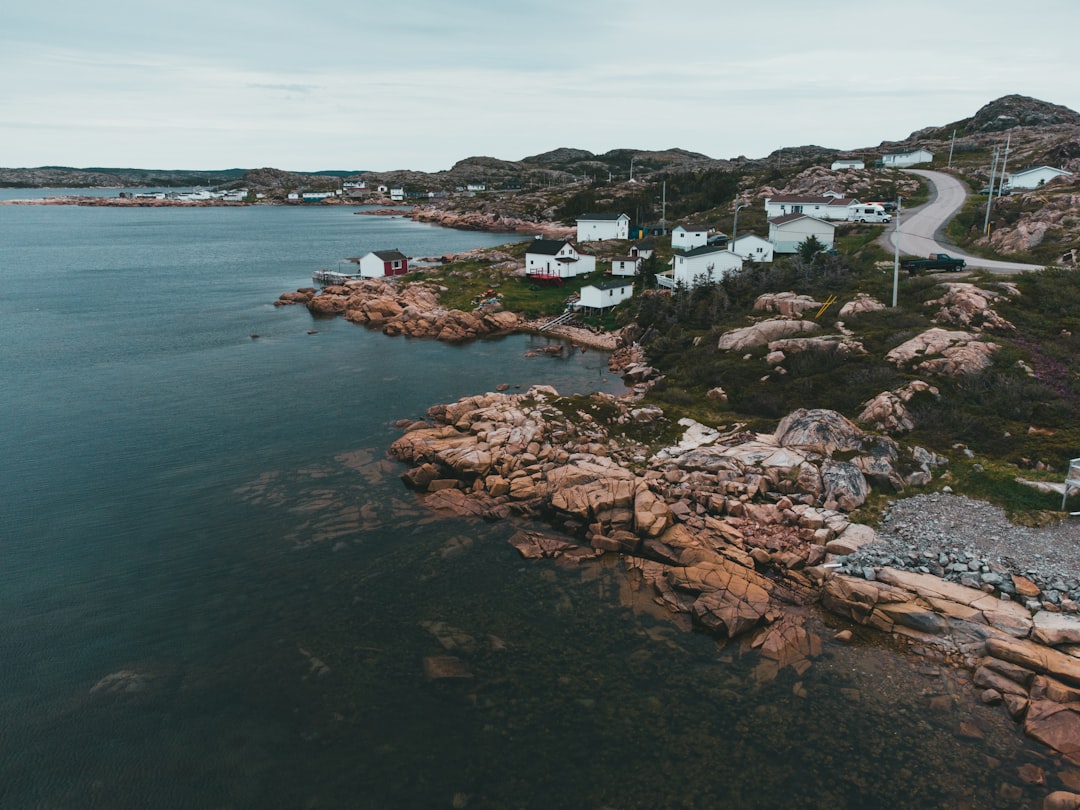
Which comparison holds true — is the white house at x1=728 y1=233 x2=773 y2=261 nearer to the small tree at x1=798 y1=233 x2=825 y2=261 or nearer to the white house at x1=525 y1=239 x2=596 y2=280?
the small tree at x1=798 y1=233 x2=825 y2=261

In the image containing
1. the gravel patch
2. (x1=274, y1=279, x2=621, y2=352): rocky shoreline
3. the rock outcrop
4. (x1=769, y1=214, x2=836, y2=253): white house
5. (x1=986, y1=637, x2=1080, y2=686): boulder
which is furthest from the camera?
(x1=769, y1=214, x2=836, y2=253): white house

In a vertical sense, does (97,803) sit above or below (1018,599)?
below

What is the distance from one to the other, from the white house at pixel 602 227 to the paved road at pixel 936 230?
41519 millimetres

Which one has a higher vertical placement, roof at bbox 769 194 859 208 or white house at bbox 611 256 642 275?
roof at bbox 769 194 859 208

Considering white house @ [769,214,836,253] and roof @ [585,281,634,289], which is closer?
roof @ [585,281,634,289]

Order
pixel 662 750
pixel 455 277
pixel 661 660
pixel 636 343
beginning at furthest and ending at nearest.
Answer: pixel 455 277
pixel 636 343
pixel 661 660
pixel 662 750

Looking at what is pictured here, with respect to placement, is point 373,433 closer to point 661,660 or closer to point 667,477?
point 667,477

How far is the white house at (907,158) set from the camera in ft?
449

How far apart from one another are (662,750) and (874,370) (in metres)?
28.4

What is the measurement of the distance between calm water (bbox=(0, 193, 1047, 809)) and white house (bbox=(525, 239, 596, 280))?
46.1 m

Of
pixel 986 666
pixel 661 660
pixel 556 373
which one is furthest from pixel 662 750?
pixel 556 373

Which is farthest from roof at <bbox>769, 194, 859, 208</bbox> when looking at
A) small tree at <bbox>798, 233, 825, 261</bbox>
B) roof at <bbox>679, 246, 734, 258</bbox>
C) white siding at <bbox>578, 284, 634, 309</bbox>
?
white siding at <bbox>578, 284, 634, 309</bbox>

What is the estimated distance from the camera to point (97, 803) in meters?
17.2

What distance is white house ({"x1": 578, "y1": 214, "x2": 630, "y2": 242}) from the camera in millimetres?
106000
